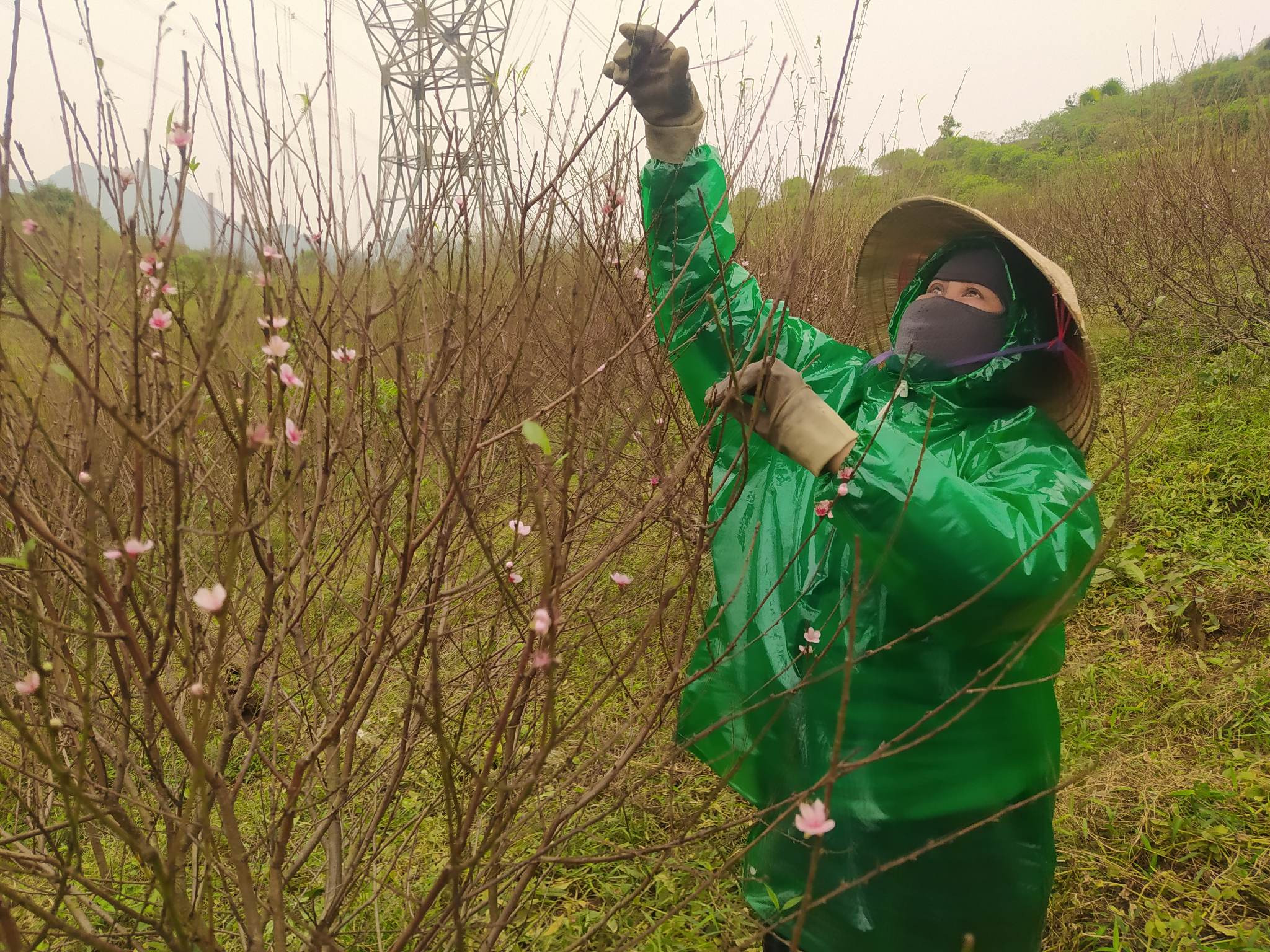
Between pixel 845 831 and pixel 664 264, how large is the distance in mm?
1259

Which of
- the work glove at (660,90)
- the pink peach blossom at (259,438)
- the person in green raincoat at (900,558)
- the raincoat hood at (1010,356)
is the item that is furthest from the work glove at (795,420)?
the work glove at (660,90)

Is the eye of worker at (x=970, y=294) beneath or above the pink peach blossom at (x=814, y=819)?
above

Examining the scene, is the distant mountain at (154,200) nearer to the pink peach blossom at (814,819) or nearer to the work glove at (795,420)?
the work glove at (795,420)

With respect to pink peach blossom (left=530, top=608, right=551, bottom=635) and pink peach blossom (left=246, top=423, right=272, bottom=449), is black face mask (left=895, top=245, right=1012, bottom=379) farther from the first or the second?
pink peach blossom (left=246, top=423, right=272, bottom=449)

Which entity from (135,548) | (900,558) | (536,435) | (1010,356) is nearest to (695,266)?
(1010,356)

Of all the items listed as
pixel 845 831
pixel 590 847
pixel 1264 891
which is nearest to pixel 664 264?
pixel 845 831

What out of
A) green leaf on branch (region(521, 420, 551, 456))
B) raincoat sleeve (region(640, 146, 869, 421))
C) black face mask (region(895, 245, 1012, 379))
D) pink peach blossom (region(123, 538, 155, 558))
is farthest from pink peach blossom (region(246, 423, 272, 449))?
black face mask (region(895, 245, 1012, 379))

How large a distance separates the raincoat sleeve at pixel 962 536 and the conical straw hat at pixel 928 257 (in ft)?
1.06

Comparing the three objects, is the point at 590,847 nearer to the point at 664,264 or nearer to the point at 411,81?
the point at 664,264

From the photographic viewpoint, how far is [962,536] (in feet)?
3.30

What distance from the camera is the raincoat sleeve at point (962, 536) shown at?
1007 mm

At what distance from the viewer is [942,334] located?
57.4 inches

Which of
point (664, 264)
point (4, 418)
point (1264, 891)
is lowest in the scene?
point (1264, 891)

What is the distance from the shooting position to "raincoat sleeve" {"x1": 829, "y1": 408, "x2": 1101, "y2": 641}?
1007 mm
